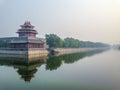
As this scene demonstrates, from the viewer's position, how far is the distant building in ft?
119

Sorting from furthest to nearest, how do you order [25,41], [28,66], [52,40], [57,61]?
[52,40] < [25,41] < [57,61] < [28,66]

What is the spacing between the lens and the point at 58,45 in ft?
164

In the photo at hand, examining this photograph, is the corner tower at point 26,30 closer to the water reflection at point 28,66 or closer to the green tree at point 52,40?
the green tree at point 52,40

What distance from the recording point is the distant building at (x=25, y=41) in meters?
36.4

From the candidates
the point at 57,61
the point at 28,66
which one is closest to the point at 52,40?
the point at 57,61

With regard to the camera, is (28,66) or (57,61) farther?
(57,61)

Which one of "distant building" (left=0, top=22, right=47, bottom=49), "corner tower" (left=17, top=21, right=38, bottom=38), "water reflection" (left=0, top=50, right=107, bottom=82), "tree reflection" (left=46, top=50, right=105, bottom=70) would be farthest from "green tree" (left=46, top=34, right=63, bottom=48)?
"water reflection" (left=0, top=50, right=107, bottom=82)

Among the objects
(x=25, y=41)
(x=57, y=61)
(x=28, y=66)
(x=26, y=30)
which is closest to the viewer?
(x=28, y=66)

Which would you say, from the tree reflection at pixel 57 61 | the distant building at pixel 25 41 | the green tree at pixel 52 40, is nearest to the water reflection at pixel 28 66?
the tree reflection at pixel 57 61

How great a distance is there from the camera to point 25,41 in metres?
36.2

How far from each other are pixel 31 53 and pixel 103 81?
67.7 ft

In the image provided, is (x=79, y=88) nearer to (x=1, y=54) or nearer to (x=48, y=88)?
(x=48, y=88)

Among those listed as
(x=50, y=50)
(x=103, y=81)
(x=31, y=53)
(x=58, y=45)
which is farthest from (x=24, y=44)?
(x=103, y=81)

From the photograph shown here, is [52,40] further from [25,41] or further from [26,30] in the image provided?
[25,41]
